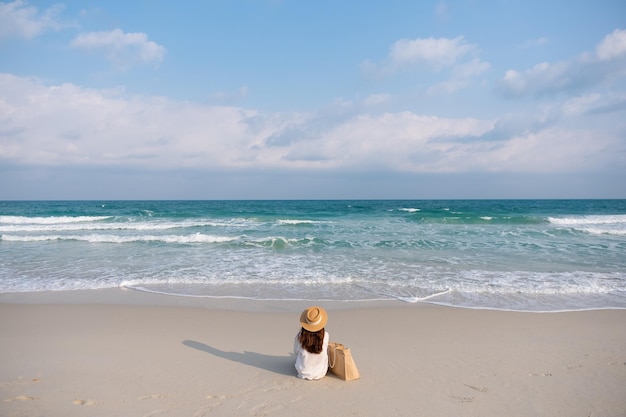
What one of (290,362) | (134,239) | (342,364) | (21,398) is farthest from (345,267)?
(134,239)

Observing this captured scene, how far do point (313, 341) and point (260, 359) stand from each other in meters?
1.01

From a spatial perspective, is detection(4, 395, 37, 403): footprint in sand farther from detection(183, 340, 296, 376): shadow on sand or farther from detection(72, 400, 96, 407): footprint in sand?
detection(183, 340, 296, 376): shadow on sand

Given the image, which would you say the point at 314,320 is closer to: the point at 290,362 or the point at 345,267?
the point at 290,362

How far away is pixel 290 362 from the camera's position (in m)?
4.62

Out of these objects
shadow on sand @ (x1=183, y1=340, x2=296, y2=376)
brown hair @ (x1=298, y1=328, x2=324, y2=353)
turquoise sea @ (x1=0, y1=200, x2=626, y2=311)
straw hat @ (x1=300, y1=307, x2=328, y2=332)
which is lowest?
shadow on sand @ (x1=183, y1=340, x2=296, y2=376)

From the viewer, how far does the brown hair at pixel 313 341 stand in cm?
407

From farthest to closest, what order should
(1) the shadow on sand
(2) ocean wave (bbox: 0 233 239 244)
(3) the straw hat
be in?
1. (2) ocean wave (bbox: 0 233 239 244)
2. (1) the shadow on sand
3. (3) the straw hat

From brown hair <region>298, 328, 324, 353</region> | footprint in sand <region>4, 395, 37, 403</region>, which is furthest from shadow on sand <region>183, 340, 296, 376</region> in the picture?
footprint in sand <region>4, 395, 37, 403</region>

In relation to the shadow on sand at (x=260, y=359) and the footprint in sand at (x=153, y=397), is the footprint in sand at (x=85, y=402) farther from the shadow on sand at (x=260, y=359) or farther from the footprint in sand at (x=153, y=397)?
the shadow on sand at (x=260, y=359)

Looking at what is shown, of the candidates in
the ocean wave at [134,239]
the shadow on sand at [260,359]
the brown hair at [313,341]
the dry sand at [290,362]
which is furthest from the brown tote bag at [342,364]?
the ocean wave at [134,239]

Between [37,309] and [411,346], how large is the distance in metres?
6.68

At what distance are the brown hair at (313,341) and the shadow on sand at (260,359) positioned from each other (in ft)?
1.46

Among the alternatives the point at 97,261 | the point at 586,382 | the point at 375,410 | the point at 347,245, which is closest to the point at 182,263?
the point at 97,261

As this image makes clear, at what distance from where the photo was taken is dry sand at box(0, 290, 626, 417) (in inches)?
143
